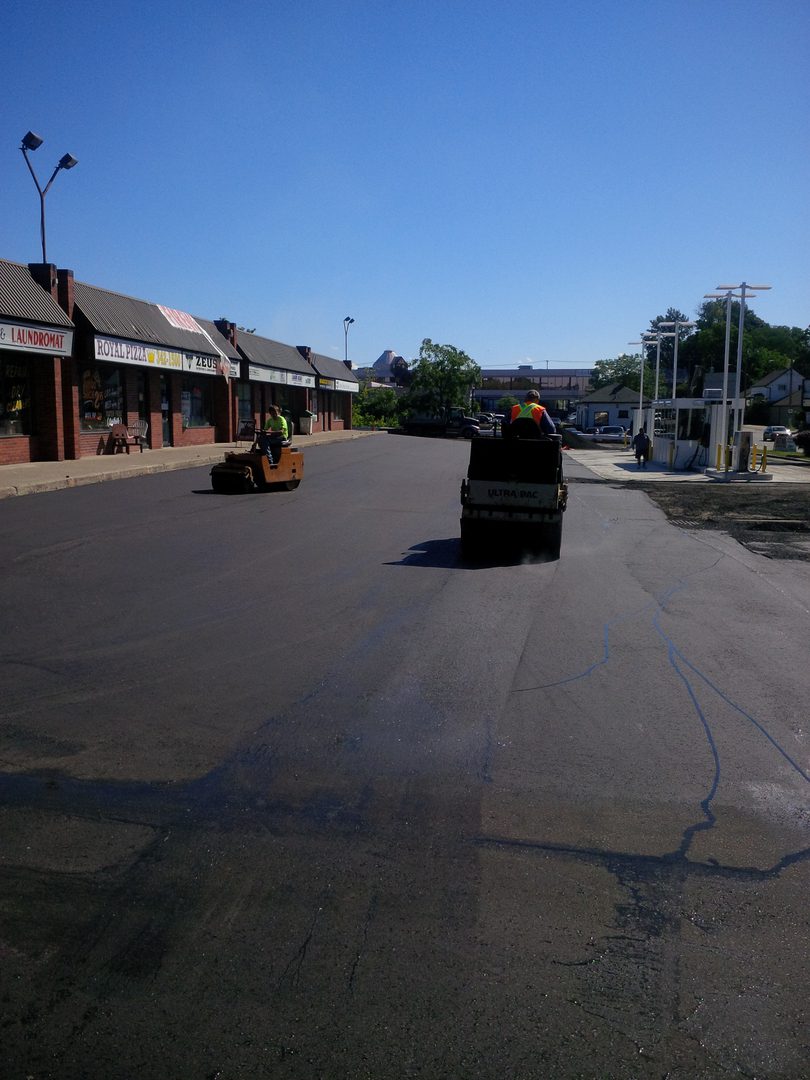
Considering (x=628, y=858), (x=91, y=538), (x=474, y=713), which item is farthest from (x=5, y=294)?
(x=628, y=858)

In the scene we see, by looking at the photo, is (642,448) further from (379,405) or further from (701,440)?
(379,405)

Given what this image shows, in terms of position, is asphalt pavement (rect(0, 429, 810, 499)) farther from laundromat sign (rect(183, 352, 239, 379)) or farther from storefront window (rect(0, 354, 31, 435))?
laundromat sign (rect(183, 352, 239, 379))

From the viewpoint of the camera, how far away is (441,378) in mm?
85250

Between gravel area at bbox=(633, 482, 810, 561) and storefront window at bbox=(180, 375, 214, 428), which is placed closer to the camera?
gravel area at bbox=(633, 482, 810, 561)

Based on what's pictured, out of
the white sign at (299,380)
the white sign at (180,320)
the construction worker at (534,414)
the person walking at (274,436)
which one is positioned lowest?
the person walking at (274,436)

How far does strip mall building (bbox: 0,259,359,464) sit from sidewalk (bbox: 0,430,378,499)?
944 mm

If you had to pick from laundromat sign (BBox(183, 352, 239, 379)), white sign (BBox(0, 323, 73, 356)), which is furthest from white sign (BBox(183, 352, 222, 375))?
white sign (BBox(0, 323, 73, 356))

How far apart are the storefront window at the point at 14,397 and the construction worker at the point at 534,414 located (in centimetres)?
1637

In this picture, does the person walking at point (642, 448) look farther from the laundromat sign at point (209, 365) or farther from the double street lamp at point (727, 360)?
the laundromat sign at point (209, 365)

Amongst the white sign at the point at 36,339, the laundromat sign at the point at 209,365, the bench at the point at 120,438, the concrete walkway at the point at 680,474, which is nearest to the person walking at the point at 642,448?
the concrete walkway at the point at 680,474

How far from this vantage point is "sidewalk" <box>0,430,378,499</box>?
66.5ft

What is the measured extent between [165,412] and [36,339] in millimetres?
10764

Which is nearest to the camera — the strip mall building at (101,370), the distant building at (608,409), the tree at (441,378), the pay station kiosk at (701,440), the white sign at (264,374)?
the strip mall building at (101,370)

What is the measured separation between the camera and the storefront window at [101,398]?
2903 centimetres
